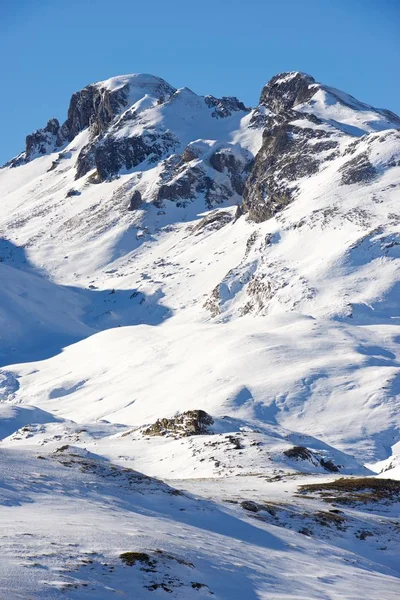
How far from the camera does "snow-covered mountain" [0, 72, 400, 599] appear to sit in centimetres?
2198

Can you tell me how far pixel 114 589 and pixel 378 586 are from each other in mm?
8957

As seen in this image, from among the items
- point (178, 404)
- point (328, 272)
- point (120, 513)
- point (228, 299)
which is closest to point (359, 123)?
point (228, 299)

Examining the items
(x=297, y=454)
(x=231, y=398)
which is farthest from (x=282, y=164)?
(x=297, y=454)

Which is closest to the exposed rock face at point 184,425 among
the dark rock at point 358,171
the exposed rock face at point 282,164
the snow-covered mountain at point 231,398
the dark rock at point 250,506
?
the snow-covered mountain at point 231,398

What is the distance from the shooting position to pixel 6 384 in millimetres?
126938

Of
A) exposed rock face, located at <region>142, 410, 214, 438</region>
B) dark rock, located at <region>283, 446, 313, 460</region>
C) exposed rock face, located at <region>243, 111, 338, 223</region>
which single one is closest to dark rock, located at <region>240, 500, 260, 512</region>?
dark rock, located at <region>283, 446, 313, 460</region>

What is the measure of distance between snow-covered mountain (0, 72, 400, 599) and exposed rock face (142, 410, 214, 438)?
8.4 inches

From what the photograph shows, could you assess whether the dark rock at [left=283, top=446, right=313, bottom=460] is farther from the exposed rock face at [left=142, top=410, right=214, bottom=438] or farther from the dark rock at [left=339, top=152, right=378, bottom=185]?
the dark rock at [left=339, top=152, right=378, bottom=185]

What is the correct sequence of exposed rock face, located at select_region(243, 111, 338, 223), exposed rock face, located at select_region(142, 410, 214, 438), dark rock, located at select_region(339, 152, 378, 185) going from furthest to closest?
1. exposed rock face, located at select_region(243, 111, 338, 223)
2. dark rock, located at select_region(339, 152, 378, 185)
3. exposed rock face, located at select_region(142, 410, 214, 438)

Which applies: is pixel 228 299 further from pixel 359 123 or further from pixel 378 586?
pixel 378 586

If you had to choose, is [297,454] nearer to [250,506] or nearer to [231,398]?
[250,506]

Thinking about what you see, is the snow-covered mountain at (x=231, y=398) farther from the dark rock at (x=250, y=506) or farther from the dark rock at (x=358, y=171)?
the dark rock at (x=358, y=171)

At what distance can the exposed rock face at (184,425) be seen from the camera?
60.0 meters

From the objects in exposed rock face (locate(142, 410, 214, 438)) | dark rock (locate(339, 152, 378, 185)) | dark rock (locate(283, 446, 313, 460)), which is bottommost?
exposed rock face (locate(142, 410, 214, 438))
